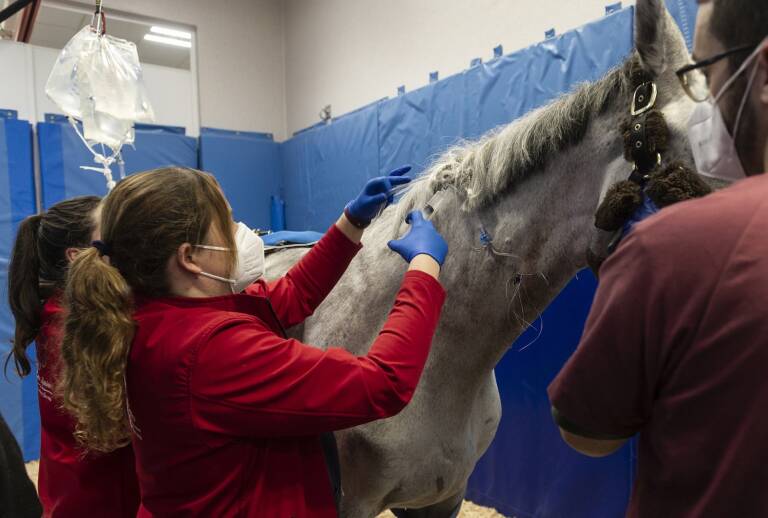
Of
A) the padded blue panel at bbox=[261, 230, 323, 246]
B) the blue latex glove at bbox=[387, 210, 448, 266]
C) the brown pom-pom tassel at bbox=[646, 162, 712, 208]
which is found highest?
the brown pom-pom tassel at bbox=[646, 162, 712, 208]

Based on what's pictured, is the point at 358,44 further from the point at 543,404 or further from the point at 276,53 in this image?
the point at 543,404

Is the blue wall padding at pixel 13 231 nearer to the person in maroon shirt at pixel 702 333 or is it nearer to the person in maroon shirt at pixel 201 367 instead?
the person in maroon shirt at pixel 201 367

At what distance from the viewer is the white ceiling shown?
13.5 feet

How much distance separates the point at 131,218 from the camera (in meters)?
0.85

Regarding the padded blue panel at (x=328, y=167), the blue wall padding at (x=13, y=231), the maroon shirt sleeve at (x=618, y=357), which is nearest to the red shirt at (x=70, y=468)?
the maroon shirt sleeve at (x=618, y=357)

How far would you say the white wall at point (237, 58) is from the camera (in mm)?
4703

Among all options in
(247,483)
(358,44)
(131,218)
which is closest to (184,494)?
(247,483)

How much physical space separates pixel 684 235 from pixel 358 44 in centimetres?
415

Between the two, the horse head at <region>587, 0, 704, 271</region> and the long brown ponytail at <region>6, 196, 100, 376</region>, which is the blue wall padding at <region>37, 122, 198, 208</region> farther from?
the horse head at <region>587, 0, 704, 271</region>

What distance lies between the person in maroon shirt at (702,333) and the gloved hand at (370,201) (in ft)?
2.34

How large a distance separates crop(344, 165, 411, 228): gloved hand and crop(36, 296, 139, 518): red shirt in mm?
788

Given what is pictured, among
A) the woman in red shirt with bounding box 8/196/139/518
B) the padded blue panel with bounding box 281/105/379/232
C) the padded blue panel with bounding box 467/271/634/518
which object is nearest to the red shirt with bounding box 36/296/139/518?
the woman in red shirt with bounding box 8/196/139/518

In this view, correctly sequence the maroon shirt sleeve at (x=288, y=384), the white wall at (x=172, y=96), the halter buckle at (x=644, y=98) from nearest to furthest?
the maroon shirt sleeve at (x=288, y=384)
the halter buckle at (x=644, y=98)
the white wall at (x=172, y=96)

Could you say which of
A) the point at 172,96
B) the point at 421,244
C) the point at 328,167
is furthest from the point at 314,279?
the point at 172,96
